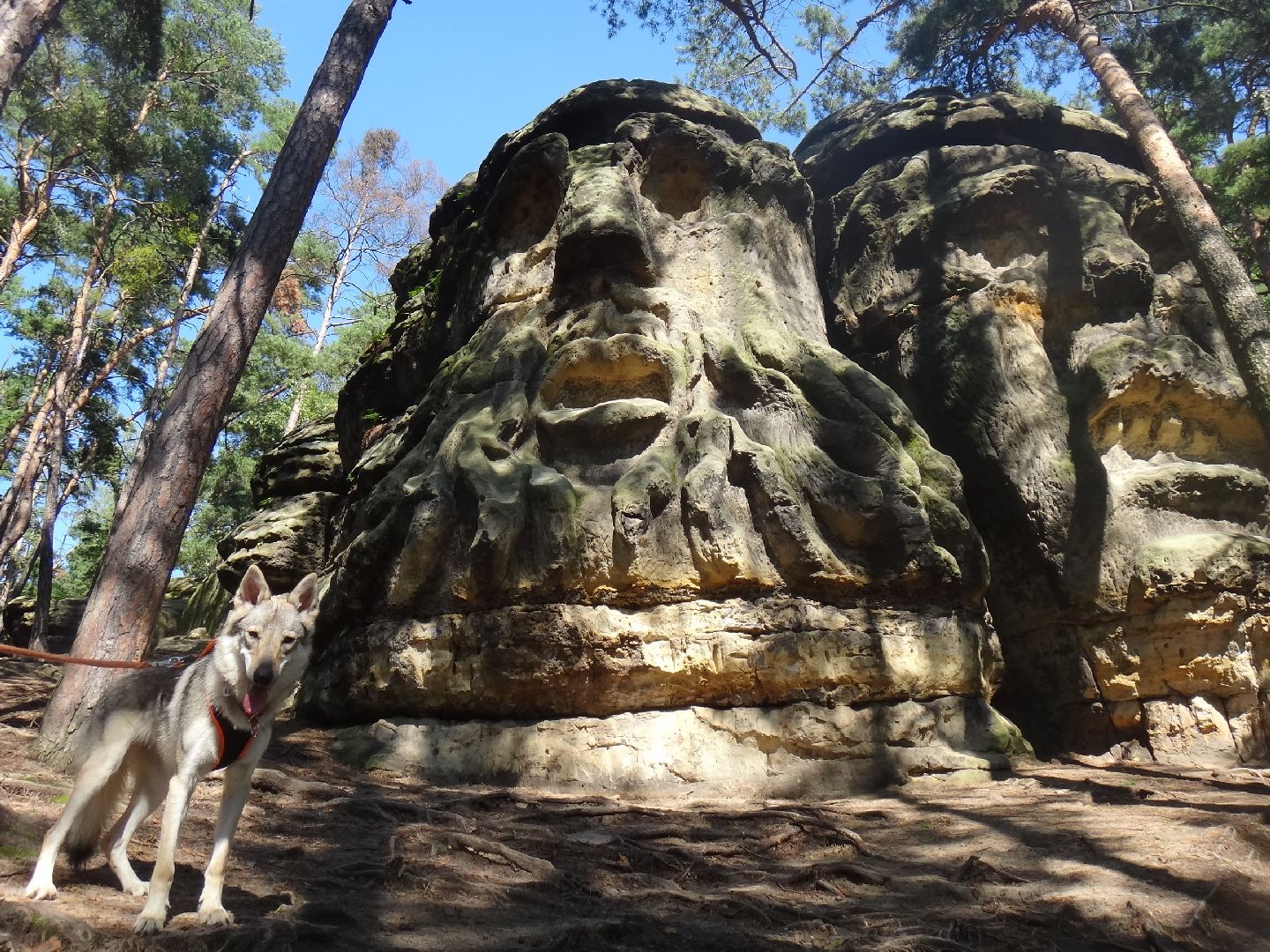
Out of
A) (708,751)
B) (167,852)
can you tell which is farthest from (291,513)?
(167,852)

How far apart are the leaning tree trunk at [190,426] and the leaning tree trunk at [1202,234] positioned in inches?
364

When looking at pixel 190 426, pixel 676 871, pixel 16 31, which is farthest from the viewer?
pixel 16 31

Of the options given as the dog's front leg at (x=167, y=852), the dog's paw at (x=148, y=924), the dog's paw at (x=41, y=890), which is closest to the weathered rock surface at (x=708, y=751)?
the dog's front leg at (x=167, y=852)

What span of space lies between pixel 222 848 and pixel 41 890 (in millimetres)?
710

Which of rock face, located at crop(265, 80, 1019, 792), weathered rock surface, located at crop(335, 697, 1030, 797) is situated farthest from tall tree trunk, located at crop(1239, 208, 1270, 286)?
weathered rock surface, located at crop(335, 697, 1030, 797)

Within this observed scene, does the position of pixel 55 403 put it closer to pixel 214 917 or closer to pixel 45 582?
pixel 45 582

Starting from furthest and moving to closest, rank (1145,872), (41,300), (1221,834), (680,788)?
(41,300) < (680,788) < (1221,834) < (1145,872)

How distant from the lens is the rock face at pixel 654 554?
24.4 ft

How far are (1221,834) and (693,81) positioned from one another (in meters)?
17.4

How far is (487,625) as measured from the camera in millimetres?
7852

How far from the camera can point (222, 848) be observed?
343 centimetres

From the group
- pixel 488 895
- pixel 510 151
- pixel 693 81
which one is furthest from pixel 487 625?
pixel 693 81

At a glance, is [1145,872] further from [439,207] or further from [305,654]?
[439,207]

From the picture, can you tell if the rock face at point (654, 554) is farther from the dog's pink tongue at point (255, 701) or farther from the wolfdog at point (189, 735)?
the dog's pink tongue at point (255, 701)
